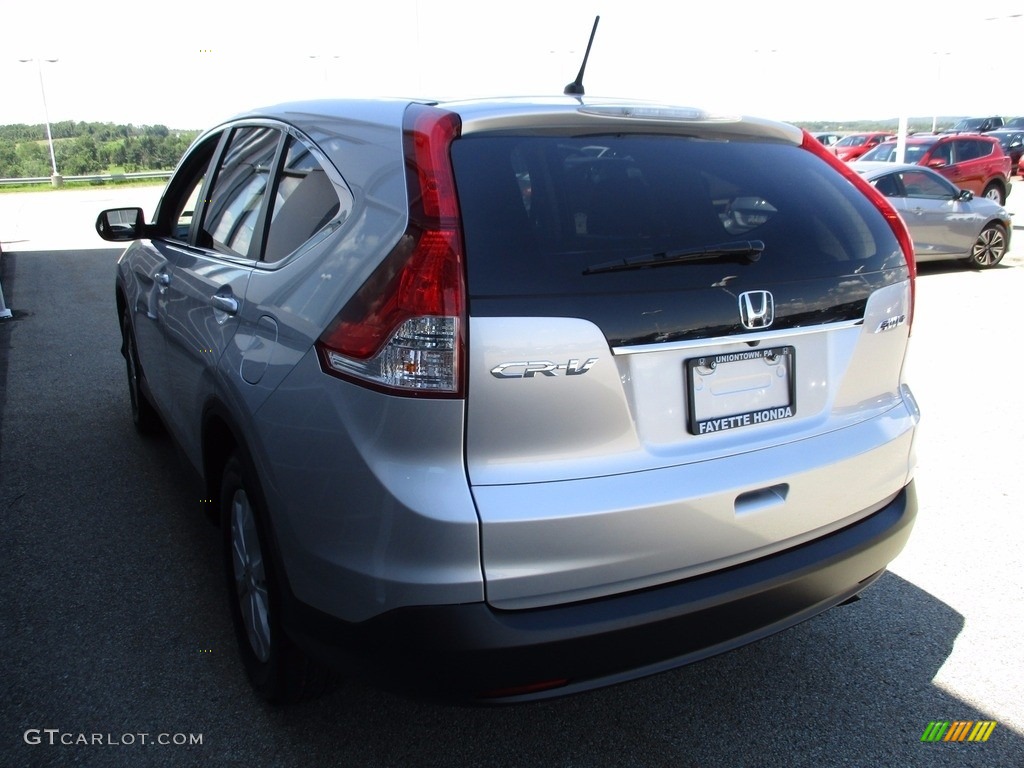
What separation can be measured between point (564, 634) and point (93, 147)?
48.7 metres

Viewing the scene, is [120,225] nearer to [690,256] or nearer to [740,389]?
[690,256]

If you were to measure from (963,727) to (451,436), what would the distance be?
1896 millimetres

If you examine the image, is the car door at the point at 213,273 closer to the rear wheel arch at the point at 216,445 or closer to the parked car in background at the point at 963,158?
the rear wheel arch at the point at 216,445

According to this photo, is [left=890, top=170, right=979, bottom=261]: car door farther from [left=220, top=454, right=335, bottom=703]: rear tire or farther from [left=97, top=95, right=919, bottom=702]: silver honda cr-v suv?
[left=220, top=454, right=335, bottom=703]: rear tire

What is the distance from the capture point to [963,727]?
2.66 meters

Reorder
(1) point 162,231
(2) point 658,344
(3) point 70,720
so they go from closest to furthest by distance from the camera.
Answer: (2) point 658,344 < (3) point 70,720 < (1) point 162,231

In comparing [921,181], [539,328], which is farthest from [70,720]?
[921,181]

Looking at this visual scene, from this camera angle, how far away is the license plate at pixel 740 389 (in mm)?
2148

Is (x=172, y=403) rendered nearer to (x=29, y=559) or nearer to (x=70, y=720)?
(x=29, y=559)

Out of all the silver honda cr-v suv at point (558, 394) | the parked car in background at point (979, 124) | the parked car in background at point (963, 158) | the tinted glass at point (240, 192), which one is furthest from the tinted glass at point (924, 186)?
the parked car in background at point (979, 124)

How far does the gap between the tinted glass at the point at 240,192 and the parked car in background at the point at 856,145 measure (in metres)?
27.5

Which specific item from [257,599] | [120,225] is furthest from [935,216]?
[257,599]

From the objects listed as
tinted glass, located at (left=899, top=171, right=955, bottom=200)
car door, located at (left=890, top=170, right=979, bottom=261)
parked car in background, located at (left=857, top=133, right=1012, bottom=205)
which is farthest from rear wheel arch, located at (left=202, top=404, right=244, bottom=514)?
parked car in background, located at (left=857, top=133, right=1012, bottom=205)

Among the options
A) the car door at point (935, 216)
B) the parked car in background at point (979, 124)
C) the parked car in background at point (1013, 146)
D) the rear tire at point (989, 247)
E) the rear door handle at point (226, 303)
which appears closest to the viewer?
the rear door handle at point (226, 303)
